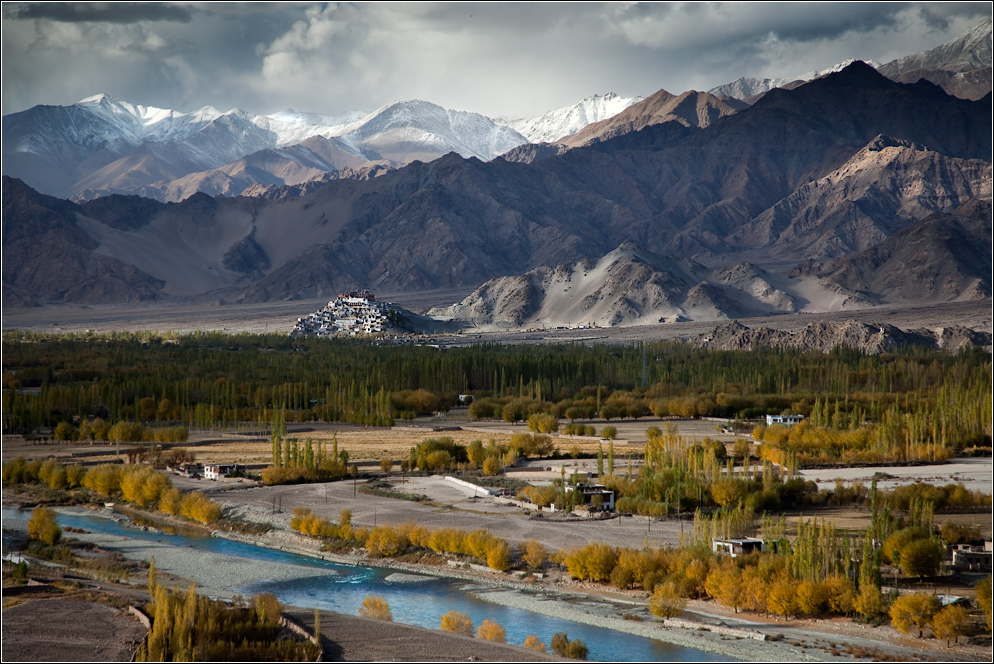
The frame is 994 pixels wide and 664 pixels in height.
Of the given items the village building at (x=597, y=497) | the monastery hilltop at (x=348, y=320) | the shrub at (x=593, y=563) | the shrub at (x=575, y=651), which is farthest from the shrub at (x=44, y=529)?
the monastery hilltop at (x=348, y=320)

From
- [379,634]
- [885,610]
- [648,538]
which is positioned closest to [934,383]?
[648,538]

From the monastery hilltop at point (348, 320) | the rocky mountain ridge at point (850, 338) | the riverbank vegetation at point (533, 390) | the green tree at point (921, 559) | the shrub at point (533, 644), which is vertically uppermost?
the monastery hilltop at point (348, 320)

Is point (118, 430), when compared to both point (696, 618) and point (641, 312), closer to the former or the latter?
point (696, 618)

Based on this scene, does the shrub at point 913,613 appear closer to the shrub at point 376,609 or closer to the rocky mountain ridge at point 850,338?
the shrub at point 376,609

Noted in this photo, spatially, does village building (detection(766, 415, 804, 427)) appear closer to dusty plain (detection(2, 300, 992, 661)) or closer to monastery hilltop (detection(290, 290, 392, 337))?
dusty plain (detection(2, 300, 992, 661))

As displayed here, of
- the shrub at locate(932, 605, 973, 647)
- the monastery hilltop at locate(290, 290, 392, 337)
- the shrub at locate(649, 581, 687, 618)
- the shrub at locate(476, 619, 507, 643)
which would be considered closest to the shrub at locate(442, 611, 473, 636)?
the shrub at locate(476, 619, 507, 643)

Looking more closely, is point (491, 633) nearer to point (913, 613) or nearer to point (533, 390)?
point (913, 613)
